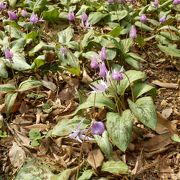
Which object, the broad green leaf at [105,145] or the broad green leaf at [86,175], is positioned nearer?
the broad green leaf at [86,175]

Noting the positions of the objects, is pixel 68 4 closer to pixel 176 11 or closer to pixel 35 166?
pixel 176 11

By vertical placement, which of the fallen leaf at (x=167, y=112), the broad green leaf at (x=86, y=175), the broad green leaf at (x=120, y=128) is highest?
the broad green leaf at (x=120, y=128)

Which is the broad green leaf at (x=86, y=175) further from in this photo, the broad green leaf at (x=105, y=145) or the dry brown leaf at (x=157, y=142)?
the dry brown leaf at (x=157, y=142)

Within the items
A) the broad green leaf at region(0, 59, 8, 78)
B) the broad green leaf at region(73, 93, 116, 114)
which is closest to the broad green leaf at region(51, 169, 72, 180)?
the broad green leaf at region(73, 93, 116, 114)

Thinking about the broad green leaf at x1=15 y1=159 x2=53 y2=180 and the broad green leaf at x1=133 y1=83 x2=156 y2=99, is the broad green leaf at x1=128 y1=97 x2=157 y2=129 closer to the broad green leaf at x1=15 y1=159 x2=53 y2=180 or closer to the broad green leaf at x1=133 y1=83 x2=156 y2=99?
the broad green leaf at x1=133 y1=83 x2=156 y2=99

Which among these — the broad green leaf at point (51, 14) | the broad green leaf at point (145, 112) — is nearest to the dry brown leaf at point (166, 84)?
the broad green leaf at point (145, 112)

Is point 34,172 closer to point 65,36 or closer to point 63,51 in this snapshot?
point 63,51

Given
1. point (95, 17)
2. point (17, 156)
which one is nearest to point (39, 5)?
point (95, 17)

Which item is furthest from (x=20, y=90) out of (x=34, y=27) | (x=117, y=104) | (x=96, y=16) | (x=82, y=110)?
(x=96, y=16)
